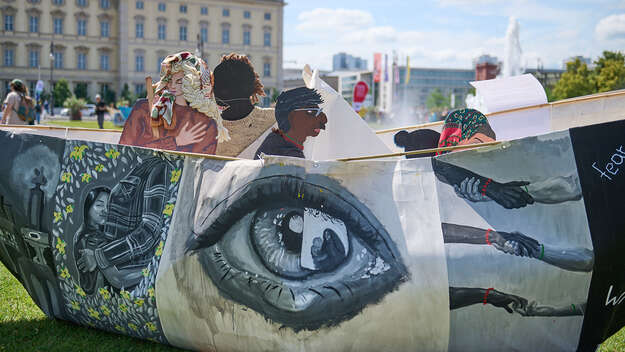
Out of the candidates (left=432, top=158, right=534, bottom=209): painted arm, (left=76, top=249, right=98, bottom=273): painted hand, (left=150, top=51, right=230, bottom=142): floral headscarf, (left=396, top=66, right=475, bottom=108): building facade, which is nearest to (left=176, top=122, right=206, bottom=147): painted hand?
(left=150, top=51, right=230, bottom=142): floral headscarf

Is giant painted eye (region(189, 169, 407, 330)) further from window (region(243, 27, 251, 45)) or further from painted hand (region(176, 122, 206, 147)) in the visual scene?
window (region(243, 27, 251, 45))

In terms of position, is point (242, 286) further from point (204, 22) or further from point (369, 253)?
point (204, 22)

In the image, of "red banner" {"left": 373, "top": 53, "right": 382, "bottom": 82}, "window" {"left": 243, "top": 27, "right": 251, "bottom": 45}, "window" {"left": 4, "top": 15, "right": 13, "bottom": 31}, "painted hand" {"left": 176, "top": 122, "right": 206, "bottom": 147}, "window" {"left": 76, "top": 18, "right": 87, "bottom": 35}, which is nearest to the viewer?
"painted hand" {"left": 176, "top": 122, "right": 206, "bottom": 147}

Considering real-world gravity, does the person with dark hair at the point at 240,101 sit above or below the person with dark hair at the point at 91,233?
above

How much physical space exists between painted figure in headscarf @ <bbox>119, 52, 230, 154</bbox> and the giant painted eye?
1.82 m

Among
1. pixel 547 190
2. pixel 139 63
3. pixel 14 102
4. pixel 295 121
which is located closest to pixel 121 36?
pixel 139 63

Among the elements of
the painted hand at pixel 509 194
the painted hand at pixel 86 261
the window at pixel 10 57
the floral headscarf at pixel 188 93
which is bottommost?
the painted hand at pixel 86 261

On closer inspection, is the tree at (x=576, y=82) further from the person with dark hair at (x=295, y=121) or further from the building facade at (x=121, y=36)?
the building facade at (x=121, y=36)

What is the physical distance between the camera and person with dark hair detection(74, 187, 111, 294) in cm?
350

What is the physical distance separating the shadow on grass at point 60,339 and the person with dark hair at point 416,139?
347cm

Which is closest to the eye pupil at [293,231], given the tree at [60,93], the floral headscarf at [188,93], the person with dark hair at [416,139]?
the floral headscarf at [188,93]

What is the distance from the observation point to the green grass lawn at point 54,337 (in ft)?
11.5

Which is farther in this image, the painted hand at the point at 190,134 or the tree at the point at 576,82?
the tree at the point at 576,82

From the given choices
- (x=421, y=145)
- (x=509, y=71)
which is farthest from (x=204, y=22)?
(x=421, y=145)
